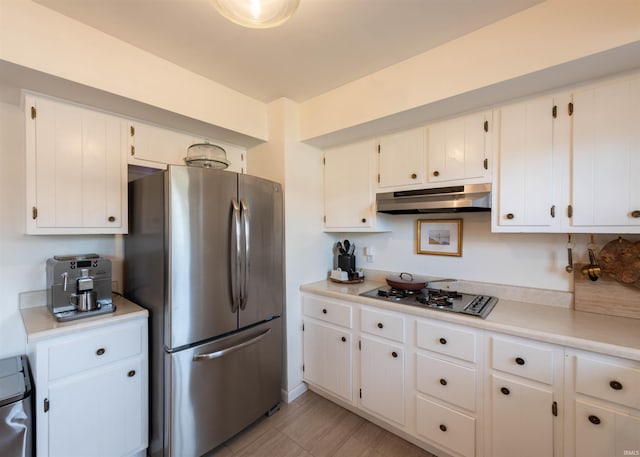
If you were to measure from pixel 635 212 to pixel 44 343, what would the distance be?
9.85 ft

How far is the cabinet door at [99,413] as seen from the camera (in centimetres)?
139

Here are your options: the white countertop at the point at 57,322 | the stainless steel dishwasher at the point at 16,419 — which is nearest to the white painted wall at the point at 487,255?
the white countertop at the point at 57,322

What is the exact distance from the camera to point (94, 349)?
1.49 metres

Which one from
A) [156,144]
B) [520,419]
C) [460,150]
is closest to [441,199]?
[460,150]

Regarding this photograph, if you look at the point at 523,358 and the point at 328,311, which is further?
the point at 328,311

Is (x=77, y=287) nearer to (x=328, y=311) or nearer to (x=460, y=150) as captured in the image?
(x=328, y=311)

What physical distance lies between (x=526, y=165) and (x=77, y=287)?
2778 millimetres

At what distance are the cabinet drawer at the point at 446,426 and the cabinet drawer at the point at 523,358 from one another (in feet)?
1.30

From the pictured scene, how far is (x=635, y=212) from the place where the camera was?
1364 mm

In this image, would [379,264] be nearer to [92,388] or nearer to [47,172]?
[92,388]

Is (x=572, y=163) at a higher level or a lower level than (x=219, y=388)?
higher

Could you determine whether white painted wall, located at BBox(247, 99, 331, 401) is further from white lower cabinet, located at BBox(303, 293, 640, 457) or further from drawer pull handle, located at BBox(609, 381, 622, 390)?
drawer pull handle, located at BBox(609, 381, 622, 390)

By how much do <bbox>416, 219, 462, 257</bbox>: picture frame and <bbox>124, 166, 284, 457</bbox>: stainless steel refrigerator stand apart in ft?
4.25

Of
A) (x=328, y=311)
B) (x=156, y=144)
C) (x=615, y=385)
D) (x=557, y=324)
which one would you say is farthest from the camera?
(x=328, y=311)
